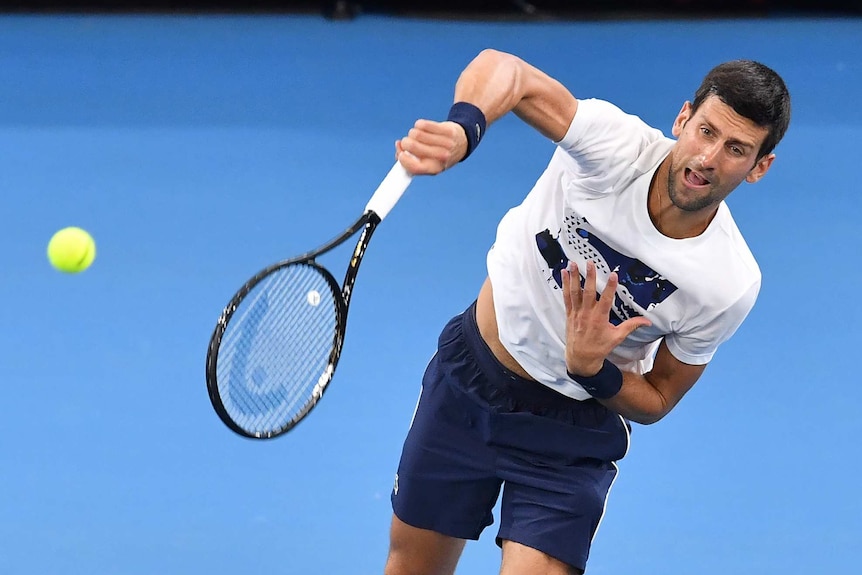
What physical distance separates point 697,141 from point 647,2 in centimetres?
647

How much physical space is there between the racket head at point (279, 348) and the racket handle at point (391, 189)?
0.19 m

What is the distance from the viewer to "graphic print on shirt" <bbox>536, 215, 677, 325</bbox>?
279 centimetres

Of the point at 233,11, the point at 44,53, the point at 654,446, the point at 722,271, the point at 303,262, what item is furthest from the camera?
the point at 233,11

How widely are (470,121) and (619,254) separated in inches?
21.6

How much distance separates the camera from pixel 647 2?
8.82m

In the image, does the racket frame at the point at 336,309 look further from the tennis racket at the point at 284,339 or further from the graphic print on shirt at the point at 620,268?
the graphic print on shirt at the point at 620,268

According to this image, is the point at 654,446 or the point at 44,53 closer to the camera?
the point at 654,446

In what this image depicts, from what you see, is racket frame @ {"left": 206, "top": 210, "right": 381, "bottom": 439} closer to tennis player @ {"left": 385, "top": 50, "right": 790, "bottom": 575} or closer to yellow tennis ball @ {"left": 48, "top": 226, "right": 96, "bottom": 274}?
tennis player @ {"left": 385, "top": 50, "right": 790, "bottom": 575}

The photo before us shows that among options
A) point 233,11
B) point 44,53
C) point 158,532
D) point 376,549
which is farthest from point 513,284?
point 233,11

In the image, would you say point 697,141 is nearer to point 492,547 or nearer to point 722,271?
point 722,271

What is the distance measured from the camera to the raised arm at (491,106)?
2.34 metres

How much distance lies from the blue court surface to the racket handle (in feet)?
5.44

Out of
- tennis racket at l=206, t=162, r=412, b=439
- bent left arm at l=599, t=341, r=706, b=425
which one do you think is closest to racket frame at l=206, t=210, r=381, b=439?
tennis racket at l=206, t=162, r=412, b=439

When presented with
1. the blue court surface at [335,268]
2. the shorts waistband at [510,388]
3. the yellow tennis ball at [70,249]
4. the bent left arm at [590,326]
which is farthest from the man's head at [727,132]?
the yellow tennis ball at [70,249]
